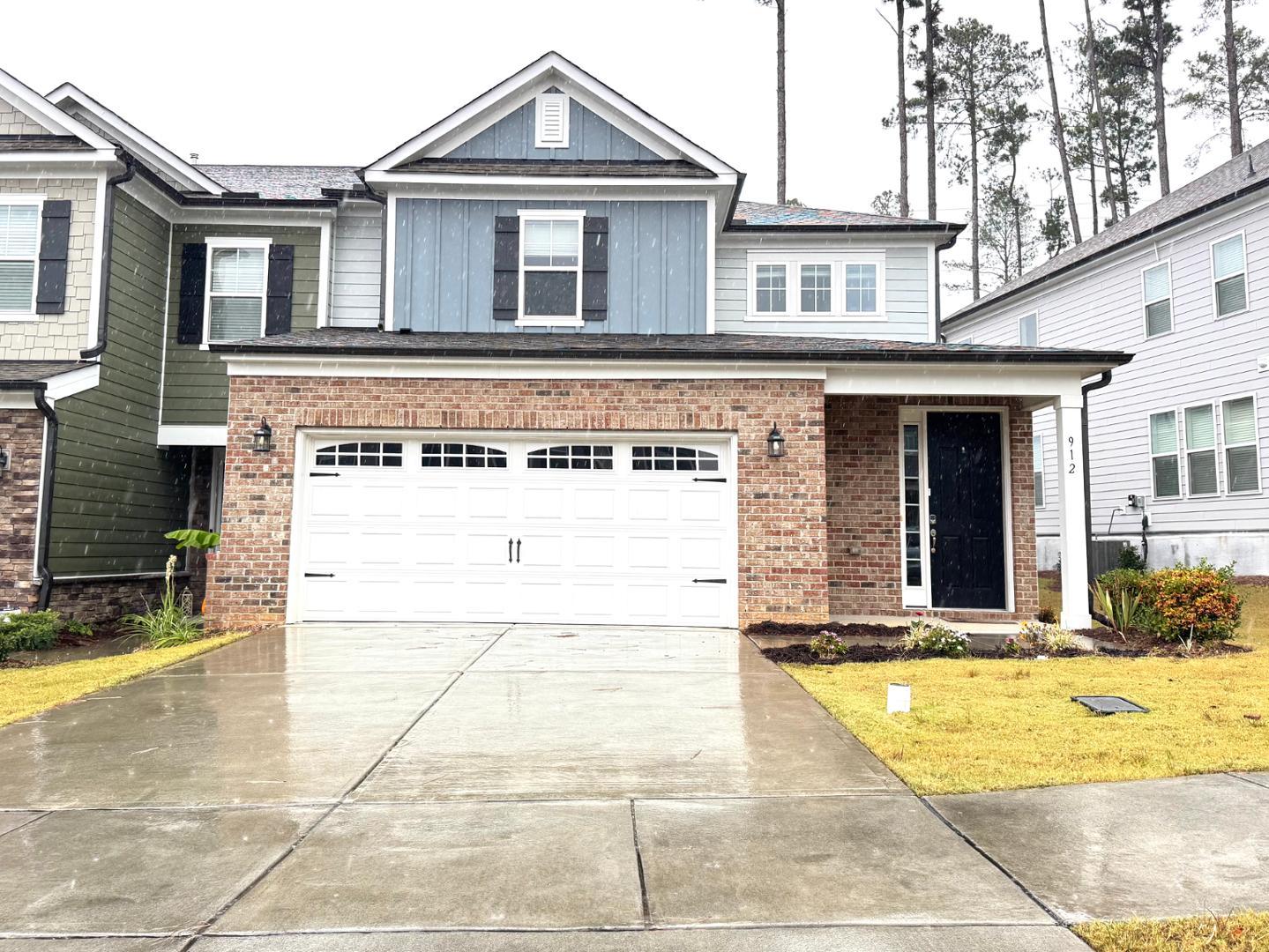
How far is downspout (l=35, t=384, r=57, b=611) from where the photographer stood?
11461mm

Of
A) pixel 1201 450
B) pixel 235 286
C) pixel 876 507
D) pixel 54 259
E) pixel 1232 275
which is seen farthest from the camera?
pixel 1201 450

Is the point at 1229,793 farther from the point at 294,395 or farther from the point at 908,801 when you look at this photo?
the point at 294,395

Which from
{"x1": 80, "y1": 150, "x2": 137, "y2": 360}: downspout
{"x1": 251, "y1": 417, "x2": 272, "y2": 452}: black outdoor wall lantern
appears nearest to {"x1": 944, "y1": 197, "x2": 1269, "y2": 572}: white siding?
{"x1": 251, "y1": 417, "x2": 272, "y2": 452}: black outdoor wall lantern

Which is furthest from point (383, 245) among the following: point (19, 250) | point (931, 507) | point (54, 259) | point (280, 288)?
point (931, 507)

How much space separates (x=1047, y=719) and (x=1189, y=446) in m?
13.1

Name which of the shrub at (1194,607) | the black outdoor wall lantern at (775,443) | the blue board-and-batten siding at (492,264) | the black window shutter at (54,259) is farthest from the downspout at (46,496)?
the shrub at (1194,607)

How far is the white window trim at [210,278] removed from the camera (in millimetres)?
14156

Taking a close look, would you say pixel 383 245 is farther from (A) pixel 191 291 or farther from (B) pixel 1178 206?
(B) pixel 1178 206

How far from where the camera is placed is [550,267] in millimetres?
13391

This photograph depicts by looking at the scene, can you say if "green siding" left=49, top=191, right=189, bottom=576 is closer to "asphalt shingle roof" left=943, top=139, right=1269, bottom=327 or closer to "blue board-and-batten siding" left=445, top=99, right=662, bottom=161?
"blue board-and-batten siding" left=445, top=99, right=662, bottom=161

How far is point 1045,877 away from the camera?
3488 millimetres

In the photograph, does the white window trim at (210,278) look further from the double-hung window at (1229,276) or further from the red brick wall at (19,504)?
the double-hung window at (1229,276)

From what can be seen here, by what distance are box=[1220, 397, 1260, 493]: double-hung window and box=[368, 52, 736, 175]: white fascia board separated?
977 centimetres

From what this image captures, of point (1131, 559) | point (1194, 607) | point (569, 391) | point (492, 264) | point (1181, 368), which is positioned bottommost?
point (1194, 607)
